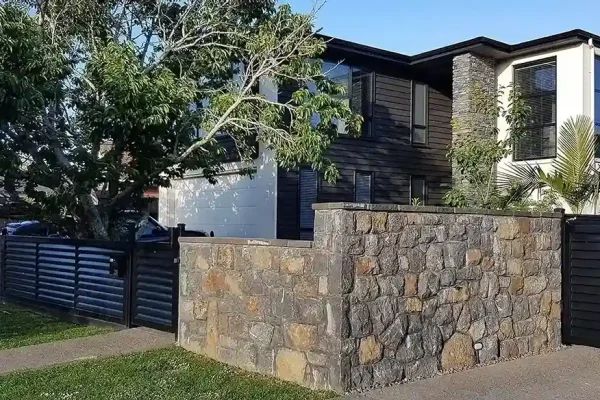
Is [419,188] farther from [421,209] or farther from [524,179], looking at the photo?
[421,209]

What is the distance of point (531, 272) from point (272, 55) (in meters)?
5.94

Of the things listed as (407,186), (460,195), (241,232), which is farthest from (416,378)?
(407,186)

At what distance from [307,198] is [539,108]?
6366mm

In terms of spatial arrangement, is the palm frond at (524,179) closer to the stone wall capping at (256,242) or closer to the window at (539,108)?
the stone wall capping at (256,242)

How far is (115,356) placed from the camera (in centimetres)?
753

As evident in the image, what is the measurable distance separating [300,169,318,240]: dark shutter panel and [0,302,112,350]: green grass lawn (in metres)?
6.44

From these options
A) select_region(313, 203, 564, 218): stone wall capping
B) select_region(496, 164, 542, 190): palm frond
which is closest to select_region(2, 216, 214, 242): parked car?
select_region(313, 203, 564, 218): stone wall capping

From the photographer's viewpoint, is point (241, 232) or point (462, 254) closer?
point (462, 254)

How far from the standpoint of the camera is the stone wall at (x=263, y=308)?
20.1 ft

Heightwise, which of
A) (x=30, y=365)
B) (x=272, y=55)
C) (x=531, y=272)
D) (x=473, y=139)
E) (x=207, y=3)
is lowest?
(x=30, y=365)

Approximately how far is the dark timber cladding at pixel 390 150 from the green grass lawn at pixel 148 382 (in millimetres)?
8121

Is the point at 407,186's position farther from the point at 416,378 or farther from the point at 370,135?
the point at 416,378

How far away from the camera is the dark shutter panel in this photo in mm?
15336

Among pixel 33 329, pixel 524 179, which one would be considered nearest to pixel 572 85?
pixel 524 179
